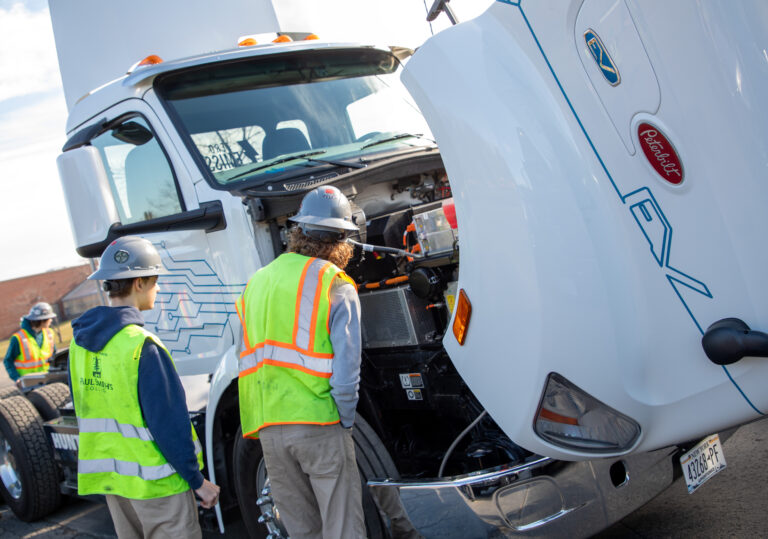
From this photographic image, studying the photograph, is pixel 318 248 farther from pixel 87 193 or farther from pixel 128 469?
pixel 87 193

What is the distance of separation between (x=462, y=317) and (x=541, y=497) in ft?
2.38

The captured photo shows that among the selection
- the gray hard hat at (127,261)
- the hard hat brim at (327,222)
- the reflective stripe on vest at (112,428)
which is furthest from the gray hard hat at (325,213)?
the reflective stripe on vest at (112,428)

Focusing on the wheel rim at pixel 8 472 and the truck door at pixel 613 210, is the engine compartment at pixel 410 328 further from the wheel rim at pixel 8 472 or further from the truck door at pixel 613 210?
the wheel rim at pixel 8 472

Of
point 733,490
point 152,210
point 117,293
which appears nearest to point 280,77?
point 152,210

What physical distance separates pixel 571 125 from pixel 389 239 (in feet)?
5.03

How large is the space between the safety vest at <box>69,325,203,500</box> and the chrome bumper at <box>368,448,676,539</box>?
3.41ft

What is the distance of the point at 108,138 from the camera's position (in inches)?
167

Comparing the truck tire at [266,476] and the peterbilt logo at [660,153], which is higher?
the peterbilt logo at [660,153]

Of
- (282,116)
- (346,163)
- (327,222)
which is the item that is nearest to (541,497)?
(327,222)

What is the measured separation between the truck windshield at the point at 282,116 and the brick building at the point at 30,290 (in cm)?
3816

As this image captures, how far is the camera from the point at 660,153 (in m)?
1.99

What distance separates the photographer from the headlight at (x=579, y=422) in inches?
84.5

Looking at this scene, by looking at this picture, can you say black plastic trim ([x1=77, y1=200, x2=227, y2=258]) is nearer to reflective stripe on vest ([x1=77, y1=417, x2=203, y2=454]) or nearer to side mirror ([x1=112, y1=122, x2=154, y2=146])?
side mirror ([x1=112, y1=122, x2=154, y2=146])

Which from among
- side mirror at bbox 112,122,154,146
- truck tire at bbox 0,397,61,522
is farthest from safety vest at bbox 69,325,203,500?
truck tire at bbox 0,397,61,522
